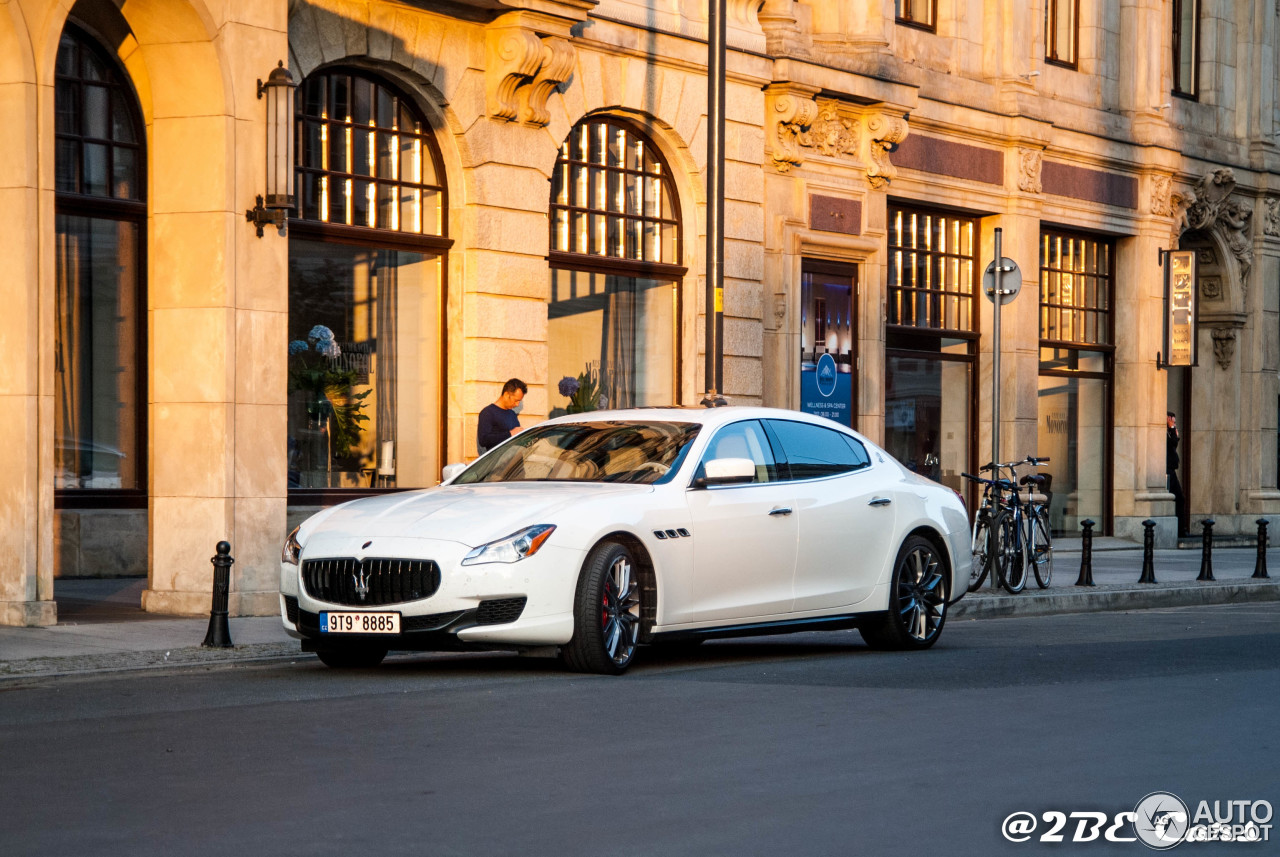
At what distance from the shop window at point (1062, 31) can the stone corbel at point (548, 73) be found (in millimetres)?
10537

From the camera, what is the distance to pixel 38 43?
13.7m

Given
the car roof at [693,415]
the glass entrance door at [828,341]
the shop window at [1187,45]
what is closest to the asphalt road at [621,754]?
the car roof at [693,415]

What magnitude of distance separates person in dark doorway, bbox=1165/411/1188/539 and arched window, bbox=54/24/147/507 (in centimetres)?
1746

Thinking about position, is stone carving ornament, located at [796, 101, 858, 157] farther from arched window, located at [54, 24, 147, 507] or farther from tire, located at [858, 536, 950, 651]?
tire, located at [858, 536, 950, 651]

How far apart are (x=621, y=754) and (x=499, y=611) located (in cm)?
254

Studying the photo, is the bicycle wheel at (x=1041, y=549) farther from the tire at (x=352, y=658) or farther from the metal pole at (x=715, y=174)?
the tire at (x=352, y=658)

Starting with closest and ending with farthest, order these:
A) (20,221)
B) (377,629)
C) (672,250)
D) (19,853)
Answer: (19,853) < (377,629) < (20,221) < (672,250)

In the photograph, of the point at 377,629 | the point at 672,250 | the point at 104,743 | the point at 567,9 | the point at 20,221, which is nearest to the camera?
the point at 104,743

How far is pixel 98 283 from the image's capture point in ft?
56.6

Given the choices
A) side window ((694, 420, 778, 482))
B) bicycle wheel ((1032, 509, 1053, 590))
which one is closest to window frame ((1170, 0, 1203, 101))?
bicycle wheel ((1032, 509, 1053, 590))

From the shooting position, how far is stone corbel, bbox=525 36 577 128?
18797 millimetres

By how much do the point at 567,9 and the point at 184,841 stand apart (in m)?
14.0

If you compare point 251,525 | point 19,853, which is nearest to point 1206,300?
point 251,525

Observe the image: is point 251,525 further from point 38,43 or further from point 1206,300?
point 1206,300
